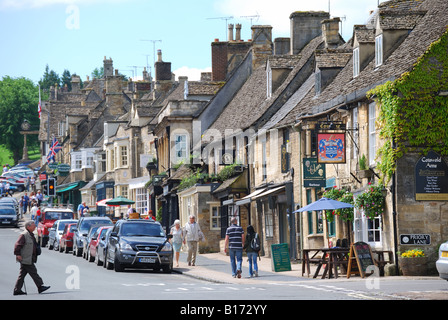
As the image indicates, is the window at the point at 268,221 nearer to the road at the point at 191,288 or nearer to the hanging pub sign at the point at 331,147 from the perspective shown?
the road at the point at 191,288

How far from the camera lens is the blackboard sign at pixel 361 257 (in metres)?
26.0

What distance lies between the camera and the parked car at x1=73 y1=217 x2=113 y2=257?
40.6m

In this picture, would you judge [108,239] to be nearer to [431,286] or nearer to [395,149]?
[395,149]

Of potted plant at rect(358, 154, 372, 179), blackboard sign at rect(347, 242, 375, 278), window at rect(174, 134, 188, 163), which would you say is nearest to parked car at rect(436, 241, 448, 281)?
blackboard sign at rect(347, 242, 375, 278)

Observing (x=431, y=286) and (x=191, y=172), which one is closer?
(x=431, y=286)

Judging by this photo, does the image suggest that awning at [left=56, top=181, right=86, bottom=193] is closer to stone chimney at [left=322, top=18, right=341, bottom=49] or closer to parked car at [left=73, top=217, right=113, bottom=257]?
parked car at [left=73, top=217, right=113, bottom=257]

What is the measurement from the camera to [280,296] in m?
19.2

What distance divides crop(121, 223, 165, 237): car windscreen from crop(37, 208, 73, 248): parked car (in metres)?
19.0

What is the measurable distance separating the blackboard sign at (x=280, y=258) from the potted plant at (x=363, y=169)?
3261 mm

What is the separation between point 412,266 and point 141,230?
32.0 ft

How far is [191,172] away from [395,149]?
83.9 ft

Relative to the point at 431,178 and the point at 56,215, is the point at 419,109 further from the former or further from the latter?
the point at 56,215
